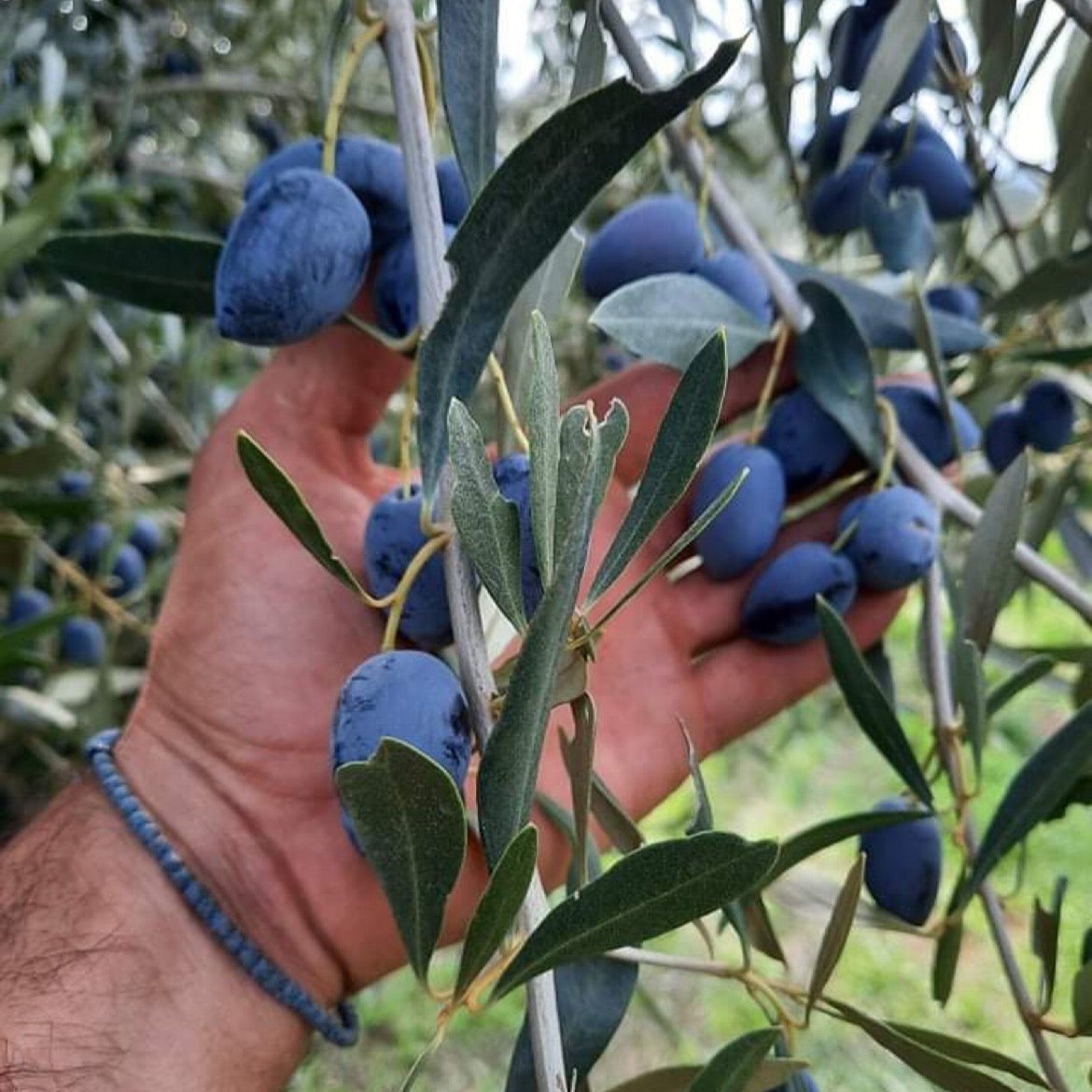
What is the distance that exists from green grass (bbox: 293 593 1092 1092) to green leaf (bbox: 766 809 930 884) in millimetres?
776

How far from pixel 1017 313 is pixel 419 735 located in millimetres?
670

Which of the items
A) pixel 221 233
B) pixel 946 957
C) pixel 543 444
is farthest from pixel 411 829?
pixel 221 233

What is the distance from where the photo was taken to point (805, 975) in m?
2.43

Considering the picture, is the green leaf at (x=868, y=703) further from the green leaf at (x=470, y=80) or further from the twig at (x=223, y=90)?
the twig at (x=223, y=90)

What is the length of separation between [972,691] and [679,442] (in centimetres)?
29

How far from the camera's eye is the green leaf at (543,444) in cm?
42

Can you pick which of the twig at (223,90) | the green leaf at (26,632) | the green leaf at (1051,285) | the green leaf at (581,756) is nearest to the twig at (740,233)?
the green leaf at (1051,285)

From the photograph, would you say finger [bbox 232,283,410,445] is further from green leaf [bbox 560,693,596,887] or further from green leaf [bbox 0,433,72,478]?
green leaf [bbox 560,693,596,887]

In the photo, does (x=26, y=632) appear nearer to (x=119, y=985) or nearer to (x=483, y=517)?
(x=119, y=985)

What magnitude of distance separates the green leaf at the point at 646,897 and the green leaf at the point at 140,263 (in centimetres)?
43

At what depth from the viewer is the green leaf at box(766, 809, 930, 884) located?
624 millimetres

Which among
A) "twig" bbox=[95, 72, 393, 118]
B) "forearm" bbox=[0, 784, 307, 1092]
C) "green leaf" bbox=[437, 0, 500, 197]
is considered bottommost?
"forearm" bbox=[0, 784, 307, 1092]

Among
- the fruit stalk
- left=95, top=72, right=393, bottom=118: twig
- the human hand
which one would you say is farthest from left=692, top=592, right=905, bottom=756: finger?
left=95, top=72, right=393, bottom=118: twig

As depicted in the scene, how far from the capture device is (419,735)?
49 cm
